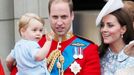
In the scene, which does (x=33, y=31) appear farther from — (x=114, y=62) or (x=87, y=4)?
(x=87, y=4)

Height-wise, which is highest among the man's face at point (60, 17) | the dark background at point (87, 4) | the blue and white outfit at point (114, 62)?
the man's face at point (60, 17)

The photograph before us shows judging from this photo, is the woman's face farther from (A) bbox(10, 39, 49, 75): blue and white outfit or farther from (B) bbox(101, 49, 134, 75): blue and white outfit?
(A) bbox(10, 39, 49, 75): blue and white outfit

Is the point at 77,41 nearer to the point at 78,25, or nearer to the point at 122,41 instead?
the point at 122,41

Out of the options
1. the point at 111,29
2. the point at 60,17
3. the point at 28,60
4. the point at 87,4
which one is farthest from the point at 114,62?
the point at 87,4

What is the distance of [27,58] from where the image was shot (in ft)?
11.6

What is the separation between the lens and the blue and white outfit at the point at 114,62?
140 inches

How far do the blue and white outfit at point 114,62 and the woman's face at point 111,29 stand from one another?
135mm

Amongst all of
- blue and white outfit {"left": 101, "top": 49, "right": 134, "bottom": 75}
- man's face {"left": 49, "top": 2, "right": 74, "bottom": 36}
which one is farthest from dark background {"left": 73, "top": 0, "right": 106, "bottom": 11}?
man's face {"left": 49, "top": 2, "right": 74, "bottom": 36}

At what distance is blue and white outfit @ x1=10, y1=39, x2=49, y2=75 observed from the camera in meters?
3.52

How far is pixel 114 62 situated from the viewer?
12.0ft

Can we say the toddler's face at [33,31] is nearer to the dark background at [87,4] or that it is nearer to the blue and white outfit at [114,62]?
the blue and white outfit at [114,62]

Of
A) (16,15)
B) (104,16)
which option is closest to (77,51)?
(104,16)

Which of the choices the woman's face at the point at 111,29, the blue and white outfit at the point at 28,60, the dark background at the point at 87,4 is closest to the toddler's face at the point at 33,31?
the blue and white outfit at the point at 28,60

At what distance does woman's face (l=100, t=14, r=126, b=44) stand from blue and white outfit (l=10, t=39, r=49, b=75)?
0.56 metres
